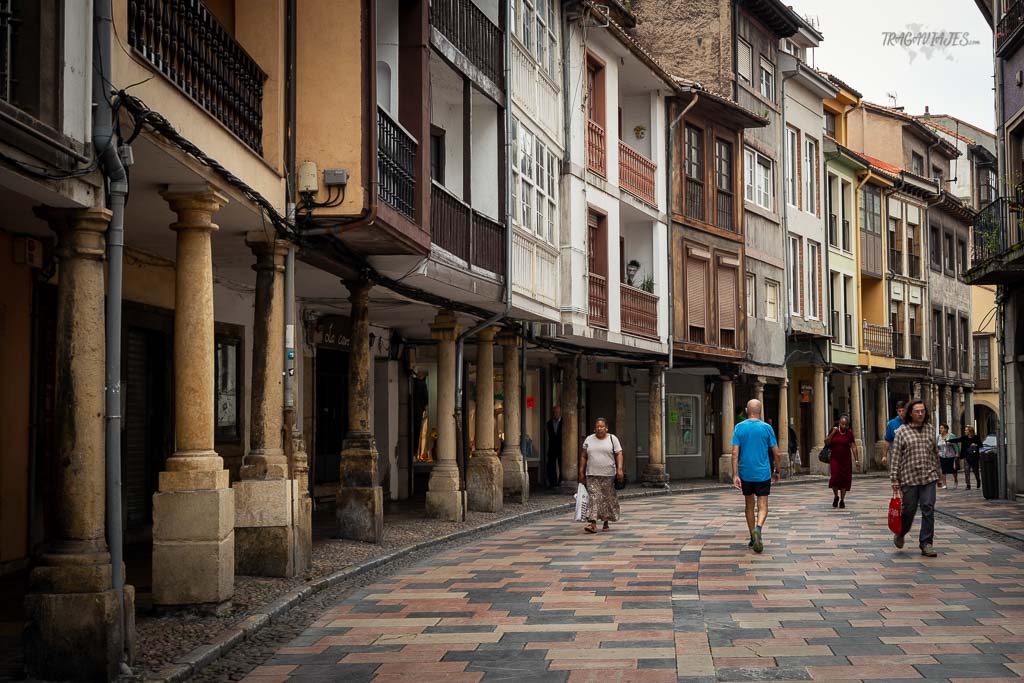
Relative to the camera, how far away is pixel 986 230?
968 inches

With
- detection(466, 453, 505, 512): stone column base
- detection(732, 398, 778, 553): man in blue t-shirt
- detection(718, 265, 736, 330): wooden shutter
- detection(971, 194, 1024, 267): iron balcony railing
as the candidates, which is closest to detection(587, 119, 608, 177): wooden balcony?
detection(466, 453, 505, 512): stone column base

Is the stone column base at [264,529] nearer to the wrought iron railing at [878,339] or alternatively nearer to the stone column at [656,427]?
the stone column at [656,427]

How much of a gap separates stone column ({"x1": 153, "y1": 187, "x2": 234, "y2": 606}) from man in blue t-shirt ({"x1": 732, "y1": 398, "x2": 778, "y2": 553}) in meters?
6.92

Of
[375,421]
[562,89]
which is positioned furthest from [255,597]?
[562,89]

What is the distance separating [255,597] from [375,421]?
1365 centimetres

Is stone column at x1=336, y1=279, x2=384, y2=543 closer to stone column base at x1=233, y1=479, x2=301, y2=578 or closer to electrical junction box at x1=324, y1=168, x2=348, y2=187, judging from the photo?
electrical junction box at x1=324, y1=168, x2=348, y2=187

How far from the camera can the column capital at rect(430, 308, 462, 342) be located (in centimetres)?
2058

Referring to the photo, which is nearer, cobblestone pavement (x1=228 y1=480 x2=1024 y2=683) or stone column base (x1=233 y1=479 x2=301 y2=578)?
cobblestone pavement (x1=228 y1=480 x2=1024 y2=683)

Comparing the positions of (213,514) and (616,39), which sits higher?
(616,39)

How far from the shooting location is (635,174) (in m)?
29.7

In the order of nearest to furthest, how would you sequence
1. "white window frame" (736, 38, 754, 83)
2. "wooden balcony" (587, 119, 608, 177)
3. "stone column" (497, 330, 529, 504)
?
"stone column" (497, 330, 529, 504), "wooden balcony" (587, 119, 608, 177), "white window frame" (736, 38, 754, 83)

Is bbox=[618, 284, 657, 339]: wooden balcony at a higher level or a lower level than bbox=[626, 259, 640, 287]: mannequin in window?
lower

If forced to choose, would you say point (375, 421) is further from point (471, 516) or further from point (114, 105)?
point (114, 105)

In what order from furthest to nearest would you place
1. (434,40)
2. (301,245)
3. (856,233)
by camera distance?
(856,233)
(434,40)
(301,245)
